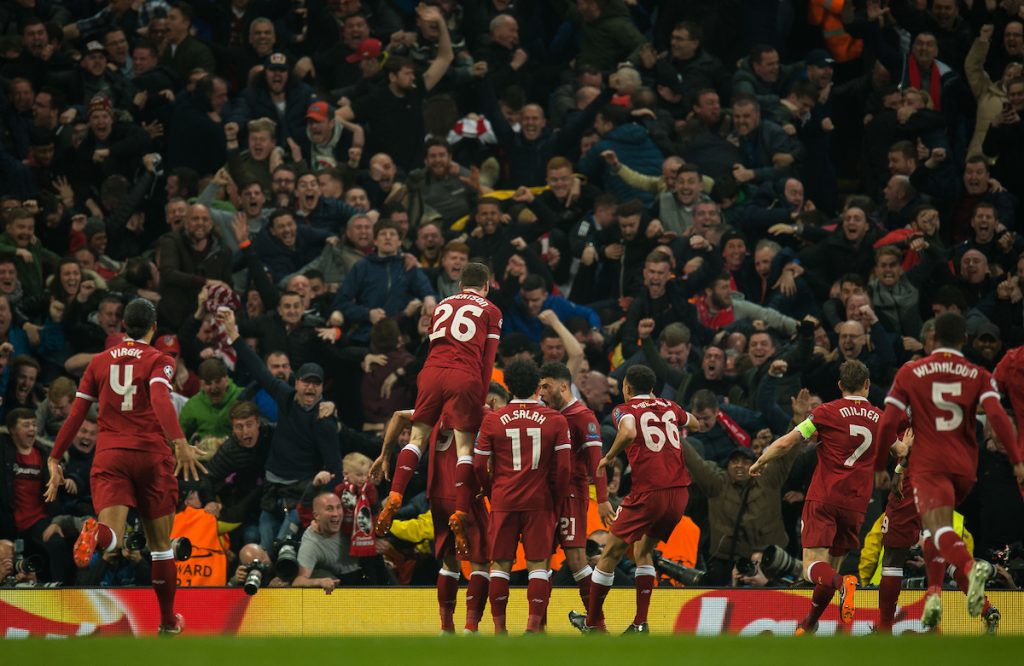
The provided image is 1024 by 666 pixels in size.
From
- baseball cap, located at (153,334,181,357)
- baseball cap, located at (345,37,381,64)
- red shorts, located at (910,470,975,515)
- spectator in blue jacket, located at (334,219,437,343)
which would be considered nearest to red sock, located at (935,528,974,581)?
red shorts, located at (910,470,975,515)

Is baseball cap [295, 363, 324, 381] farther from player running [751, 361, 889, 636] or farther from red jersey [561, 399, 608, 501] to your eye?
player running [751, 361, 889, 636]

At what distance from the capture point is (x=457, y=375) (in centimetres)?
1191

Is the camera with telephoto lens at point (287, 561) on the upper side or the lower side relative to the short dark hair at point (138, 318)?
lower

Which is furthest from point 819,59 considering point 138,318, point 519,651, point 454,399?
point 519,651

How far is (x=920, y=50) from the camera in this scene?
1781 cm

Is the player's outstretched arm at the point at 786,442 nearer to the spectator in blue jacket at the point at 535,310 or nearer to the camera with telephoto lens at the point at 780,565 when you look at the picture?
the camera with telephoto lens at the point at 780,565

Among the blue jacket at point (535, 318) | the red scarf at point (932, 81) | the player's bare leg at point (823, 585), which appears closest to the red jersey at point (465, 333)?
the player's bare leg at point (823, 585)

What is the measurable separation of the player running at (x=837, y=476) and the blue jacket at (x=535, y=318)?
14.9ft

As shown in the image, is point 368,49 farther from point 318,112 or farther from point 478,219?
point 478,219

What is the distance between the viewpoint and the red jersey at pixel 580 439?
39.7 ft

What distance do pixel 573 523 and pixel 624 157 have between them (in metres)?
6.78

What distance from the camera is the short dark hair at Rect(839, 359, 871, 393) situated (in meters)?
11.7

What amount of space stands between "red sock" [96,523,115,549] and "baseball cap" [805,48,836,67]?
11.4m

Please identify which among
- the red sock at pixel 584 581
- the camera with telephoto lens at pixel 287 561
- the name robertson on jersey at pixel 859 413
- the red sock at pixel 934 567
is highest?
the name robertson on jersey at pixel 859 413
